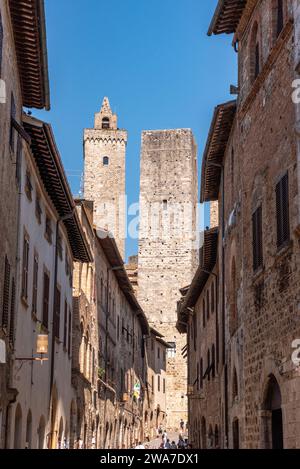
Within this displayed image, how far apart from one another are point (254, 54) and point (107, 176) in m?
66.6

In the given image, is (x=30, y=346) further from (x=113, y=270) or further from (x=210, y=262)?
(x=113, y=270)

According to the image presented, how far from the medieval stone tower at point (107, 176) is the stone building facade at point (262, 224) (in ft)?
203

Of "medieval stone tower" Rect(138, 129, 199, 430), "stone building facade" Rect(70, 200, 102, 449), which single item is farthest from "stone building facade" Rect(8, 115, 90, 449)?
"medieval stone tower" Rect(138, 129, 199, 430)

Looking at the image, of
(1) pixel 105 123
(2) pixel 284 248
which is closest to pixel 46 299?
(2) pixel 284 248

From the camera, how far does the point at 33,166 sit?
71.5 ft

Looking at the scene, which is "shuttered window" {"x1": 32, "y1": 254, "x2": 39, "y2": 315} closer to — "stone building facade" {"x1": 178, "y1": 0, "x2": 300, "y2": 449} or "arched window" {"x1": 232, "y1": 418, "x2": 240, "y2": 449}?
"stone building facade" {"x1": 178, "y1": 0, "x2": 300, "y2": 449}

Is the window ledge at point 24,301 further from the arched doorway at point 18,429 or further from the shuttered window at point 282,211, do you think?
the shuttered window at point 282,211

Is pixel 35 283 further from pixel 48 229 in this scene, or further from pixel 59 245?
pixel 59 245

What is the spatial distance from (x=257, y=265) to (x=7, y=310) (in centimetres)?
521

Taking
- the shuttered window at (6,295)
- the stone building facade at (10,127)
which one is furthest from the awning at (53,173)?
the shuttered window at (6,295)

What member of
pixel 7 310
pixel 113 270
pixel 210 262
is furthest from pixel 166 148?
pixel 7 310

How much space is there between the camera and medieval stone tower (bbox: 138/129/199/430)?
234 feet

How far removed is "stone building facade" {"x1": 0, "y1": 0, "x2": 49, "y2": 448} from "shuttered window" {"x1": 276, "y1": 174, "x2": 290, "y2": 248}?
5201 millimetres

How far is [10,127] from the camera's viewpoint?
1767 cm
